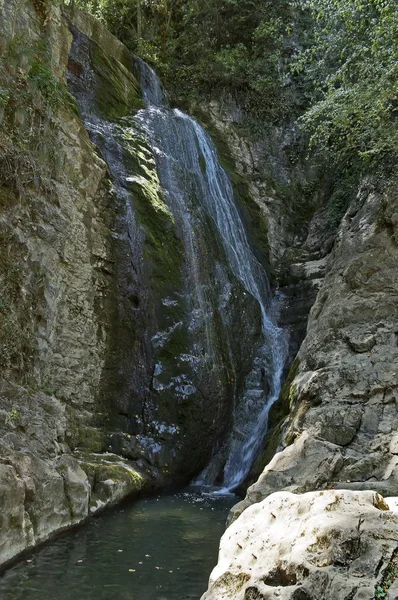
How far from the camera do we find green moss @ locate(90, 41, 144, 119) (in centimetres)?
1393

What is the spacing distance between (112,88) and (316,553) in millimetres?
13782

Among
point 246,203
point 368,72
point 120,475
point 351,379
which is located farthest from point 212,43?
point 120,475

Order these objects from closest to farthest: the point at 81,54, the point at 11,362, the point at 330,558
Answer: the point at 330,558 < the point at 11,362 < the point at 81,54

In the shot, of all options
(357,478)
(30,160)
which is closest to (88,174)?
(30,160)

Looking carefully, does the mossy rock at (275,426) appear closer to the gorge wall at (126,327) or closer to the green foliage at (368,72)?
the gorge wall at (126,327)

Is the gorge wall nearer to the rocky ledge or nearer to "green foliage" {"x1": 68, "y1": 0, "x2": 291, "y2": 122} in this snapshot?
the rocky ledge

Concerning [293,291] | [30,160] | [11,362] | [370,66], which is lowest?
[11,362]

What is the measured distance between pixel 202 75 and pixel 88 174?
11077mm

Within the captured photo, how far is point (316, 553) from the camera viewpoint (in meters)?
3.14

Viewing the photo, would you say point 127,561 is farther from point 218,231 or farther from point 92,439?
point 218,231

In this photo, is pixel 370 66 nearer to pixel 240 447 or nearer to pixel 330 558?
pixel 240 447

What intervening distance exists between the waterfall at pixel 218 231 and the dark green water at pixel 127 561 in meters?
A: 3.21

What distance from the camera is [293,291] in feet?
49.2

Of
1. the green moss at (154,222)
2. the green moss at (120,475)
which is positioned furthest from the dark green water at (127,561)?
the green moss at (154,222)
